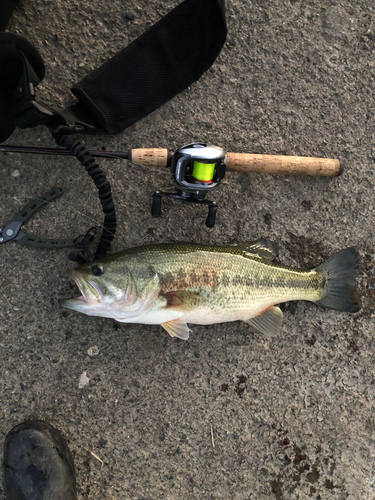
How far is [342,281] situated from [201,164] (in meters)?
1.51

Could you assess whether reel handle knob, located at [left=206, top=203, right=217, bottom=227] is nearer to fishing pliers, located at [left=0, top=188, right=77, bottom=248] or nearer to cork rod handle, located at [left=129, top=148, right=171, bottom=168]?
cork rod handle, located at [left=129, top=148, right=171, bottom=168]

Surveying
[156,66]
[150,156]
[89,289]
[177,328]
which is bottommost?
[177,328]

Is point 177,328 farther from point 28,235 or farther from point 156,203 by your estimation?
point 28,235

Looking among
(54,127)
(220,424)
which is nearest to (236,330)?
(220,424)

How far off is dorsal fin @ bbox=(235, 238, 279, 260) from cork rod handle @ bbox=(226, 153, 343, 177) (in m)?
A: 0.59

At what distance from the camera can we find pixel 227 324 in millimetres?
2826

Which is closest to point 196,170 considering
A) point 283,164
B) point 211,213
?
point 211,213

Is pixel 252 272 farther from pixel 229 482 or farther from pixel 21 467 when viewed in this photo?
pixel 21 467

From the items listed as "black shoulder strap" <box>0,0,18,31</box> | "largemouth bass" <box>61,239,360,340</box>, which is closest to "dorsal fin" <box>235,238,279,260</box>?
"largemouth bass" <box>61,239,360,340</box>

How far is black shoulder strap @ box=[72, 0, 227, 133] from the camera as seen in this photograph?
2.63 m

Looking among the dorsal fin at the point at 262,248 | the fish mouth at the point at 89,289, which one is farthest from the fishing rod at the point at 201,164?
the fish mouth at the point at 89,289

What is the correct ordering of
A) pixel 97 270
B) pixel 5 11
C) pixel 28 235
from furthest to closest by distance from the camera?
pixel 28 235 < pixel 5 11 < pixel 97 270

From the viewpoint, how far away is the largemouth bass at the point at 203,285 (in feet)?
7.66

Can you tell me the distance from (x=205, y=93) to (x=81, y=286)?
6.36ft
